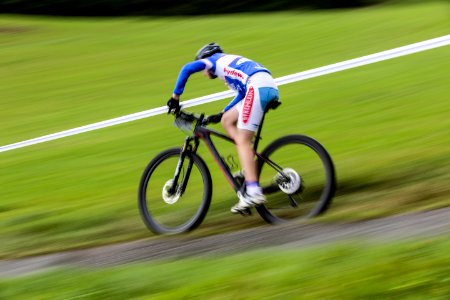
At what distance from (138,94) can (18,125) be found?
264cm

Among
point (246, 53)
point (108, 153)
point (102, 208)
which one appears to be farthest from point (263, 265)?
point (246, 53)

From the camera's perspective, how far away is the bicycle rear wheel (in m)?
7.81

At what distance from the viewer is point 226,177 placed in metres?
8.29

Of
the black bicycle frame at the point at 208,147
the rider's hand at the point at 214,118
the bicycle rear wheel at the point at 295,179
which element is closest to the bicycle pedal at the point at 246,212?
the bicycle rear wheel at the point at 295,179

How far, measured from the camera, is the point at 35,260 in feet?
28.3

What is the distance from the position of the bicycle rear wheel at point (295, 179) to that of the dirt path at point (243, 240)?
264 millimetres

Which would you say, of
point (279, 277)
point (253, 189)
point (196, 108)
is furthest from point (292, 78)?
point (279, 277)

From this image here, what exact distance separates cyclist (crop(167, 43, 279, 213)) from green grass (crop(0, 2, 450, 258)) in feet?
1.61

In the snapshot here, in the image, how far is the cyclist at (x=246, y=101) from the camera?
8000 mm

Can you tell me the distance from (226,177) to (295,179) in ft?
2.33

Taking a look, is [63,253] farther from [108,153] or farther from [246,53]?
[246,53]

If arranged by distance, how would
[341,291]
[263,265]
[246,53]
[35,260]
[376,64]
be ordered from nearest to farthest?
[341,291] < [263,265] < [35,260] < [376,64] < [246,53]

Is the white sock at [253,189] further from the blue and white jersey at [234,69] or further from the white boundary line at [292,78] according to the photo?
the white boundary line at [292,78]

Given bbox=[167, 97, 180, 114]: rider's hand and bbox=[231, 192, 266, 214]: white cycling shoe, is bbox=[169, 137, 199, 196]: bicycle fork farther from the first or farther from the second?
bbox=[231, 192, 266, 214]: white cycling shoe
